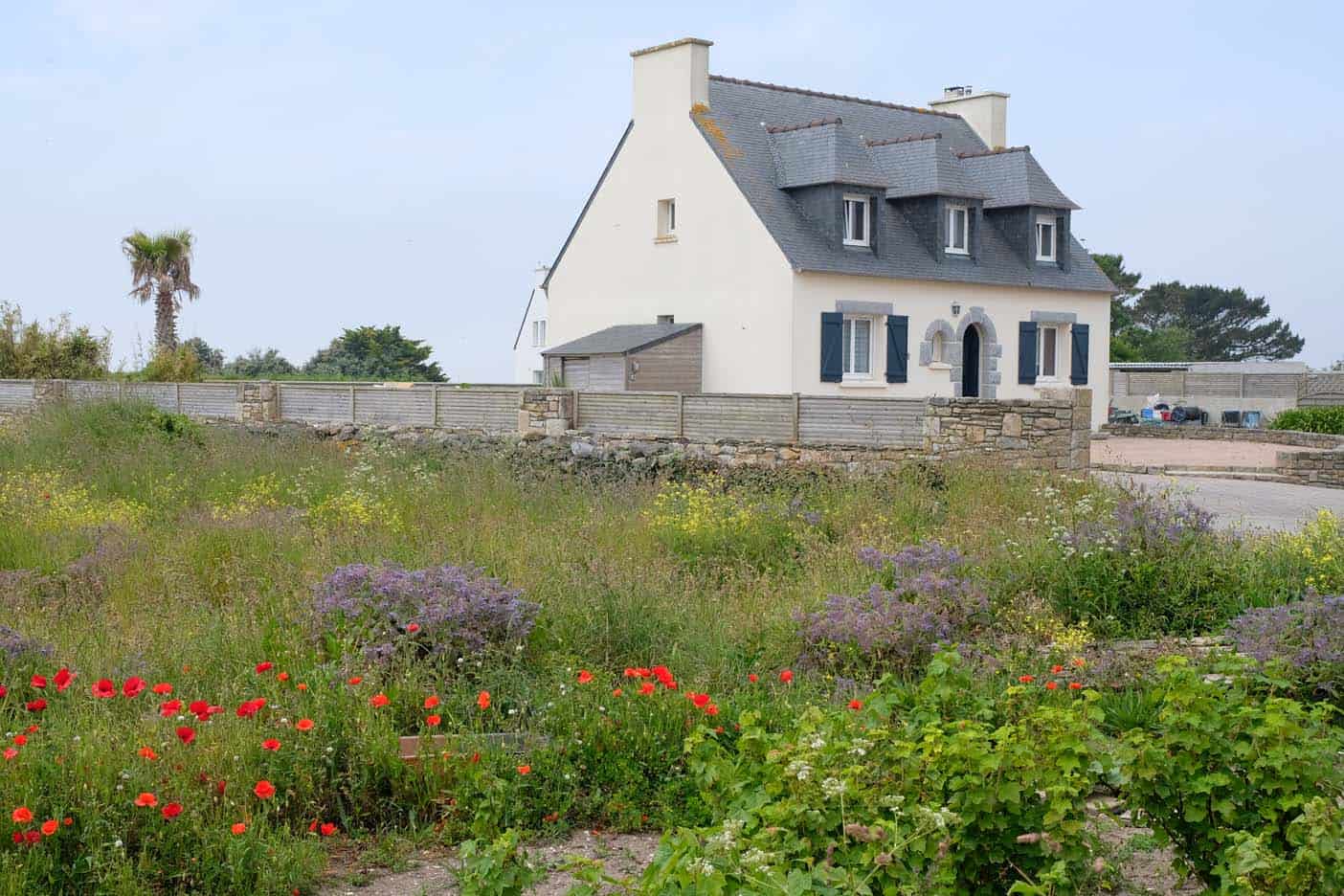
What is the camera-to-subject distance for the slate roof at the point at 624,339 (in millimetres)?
26688

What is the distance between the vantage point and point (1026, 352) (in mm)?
30734

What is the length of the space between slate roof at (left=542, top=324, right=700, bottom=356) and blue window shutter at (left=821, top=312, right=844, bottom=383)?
2709 mm

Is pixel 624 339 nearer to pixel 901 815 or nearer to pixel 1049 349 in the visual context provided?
pixel 1049 349

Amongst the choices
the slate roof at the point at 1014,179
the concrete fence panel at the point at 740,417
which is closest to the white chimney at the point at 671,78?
the slate roof at the point at 1014,179

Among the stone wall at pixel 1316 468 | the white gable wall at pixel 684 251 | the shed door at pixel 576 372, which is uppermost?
the white gable wall at pixel 684 251

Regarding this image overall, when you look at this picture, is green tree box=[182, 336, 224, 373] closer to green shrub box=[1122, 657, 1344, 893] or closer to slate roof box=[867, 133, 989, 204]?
slate roof box=[867, 133, 989, 204]

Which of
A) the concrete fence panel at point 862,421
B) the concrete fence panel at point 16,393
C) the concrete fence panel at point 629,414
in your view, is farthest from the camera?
the concrete fence panel at point 16,393

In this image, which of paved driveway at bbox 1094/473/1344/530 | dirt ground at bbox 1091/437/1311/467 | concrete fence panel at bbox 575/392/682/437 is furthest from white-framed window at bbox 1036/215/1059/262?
concrete fence panel at bbox 575/392/682/437

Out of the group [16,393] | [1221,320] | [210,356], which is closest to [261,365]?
[210,356]

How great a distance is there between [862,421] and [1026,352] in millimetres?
13638

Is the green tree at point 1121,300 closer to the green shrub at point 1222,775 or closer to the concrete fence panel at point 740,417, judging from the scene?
the concrete fence panel at point 740,417

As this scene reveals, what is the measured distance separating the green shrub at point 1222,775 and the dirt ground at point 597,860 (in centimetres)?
31

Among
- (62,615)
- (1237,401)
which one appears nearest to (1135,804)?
(62,615)

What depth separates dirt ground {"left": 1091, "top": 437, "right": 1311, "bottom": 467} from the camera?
25.0 metres
